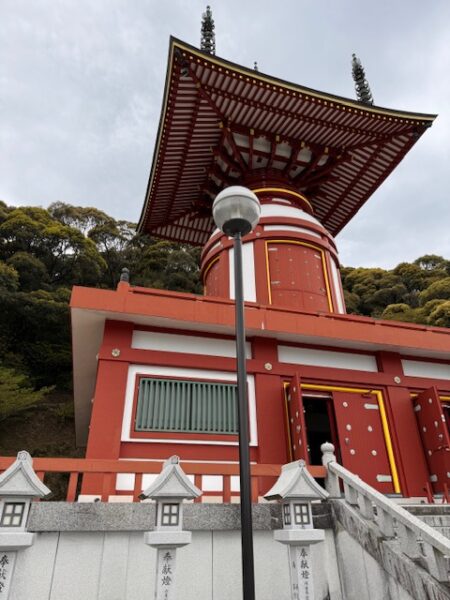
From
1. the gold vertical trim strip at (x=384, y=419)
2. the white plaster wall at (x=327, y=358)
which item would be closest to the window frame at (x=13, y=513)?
the white plaster wall at (x=327, y=358)

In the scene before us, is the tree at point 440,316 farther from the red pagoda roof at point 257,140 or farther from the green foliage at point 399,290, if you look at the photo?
the red pagoda roof at point 257,140

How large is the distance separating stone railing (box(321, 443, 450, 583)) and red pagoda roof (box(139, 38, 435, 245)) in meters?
9.71

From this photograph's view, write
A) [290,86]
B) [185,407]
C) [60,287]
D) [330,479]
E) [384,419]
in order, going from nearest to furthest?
1. [330,479]
2. [185,407]
3. [384,419]
4. [290,86]
5. [60,287]

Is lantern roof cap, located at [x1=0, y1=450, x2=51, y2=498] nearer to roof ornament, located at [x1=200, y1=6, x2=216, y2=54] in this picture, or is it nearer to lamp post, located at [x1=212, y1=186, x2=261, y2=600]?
lamp post, located at [x1=212, y1=186, x2=261, y2=600]

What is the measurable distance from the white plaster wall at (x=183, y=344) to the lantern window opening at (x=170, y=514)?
15.7 ft

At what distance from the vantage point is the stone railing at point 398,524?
4383 millimetres

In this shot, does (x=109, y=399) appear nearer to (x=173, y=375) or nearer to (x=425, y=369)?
(x=173, y=375)

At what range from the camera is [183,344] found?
9.46m

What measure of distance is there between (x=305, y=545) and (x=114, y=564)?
231 cm

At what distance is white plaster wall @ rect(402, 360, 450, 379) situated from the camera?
35.8ft

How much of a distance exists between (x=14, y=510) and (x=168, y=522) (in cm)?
158

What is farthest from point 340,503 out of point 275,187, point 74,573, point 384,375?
point 275,187

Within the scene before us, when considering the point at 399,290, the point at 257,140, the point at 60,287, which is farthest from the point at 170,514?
the point at 399,290

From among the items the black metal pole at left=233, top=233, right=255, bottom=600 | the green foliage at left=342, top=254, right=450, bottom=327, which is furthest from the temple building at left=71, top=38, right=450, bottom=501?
the green foliage at left=342, top=254, right=450, bottom=327
